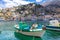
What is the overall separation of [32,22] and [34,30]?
22 centimetres

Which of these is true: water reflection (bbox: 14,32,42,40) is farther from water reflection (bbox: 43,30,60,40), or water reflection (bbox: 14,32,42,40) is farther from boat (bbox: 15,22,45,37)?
water reflection (bbox: 43,30,60,40)

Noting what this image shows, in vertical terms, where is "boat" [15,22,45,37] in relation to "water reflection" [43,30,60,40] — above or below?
above

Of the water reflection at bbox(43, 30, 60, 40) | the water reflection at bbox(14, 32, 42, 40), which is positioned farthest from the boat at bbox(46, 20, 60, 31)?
the water reflection at bbox(14, 32, 42, 40)

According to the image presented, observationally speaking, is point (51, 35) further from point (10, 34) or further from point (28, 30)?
point (10, 34)

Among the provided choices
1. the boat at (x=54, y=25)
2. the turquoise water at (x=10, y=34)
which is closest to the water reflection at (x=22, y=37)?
the turquoise water at (x=10, y=34)

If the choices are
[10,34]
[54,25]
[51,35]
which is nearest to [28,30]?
[10,34]

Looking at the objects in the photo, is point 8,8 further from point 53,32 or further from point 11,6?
point 53,32

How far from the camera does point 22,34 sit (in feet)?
16.1

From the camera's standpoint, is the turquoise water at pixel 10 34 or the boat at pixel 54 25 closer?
the turquoise water at pixel 10 34

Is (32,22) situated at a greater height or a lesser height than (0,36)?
greater

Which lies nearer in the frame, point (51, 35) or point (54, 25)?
point (51, 35)

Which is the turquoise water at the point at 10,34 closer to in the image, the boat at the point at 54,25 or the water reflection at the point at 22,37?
the water reflection at the point at 22,37

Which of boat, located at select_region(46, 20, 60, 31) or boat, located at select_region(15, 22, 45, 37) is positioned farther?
boat, located at select_region(46, 20, 60, 31)

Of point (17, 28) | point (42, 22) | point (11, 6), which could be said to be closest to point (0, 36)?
point (17, 28)
